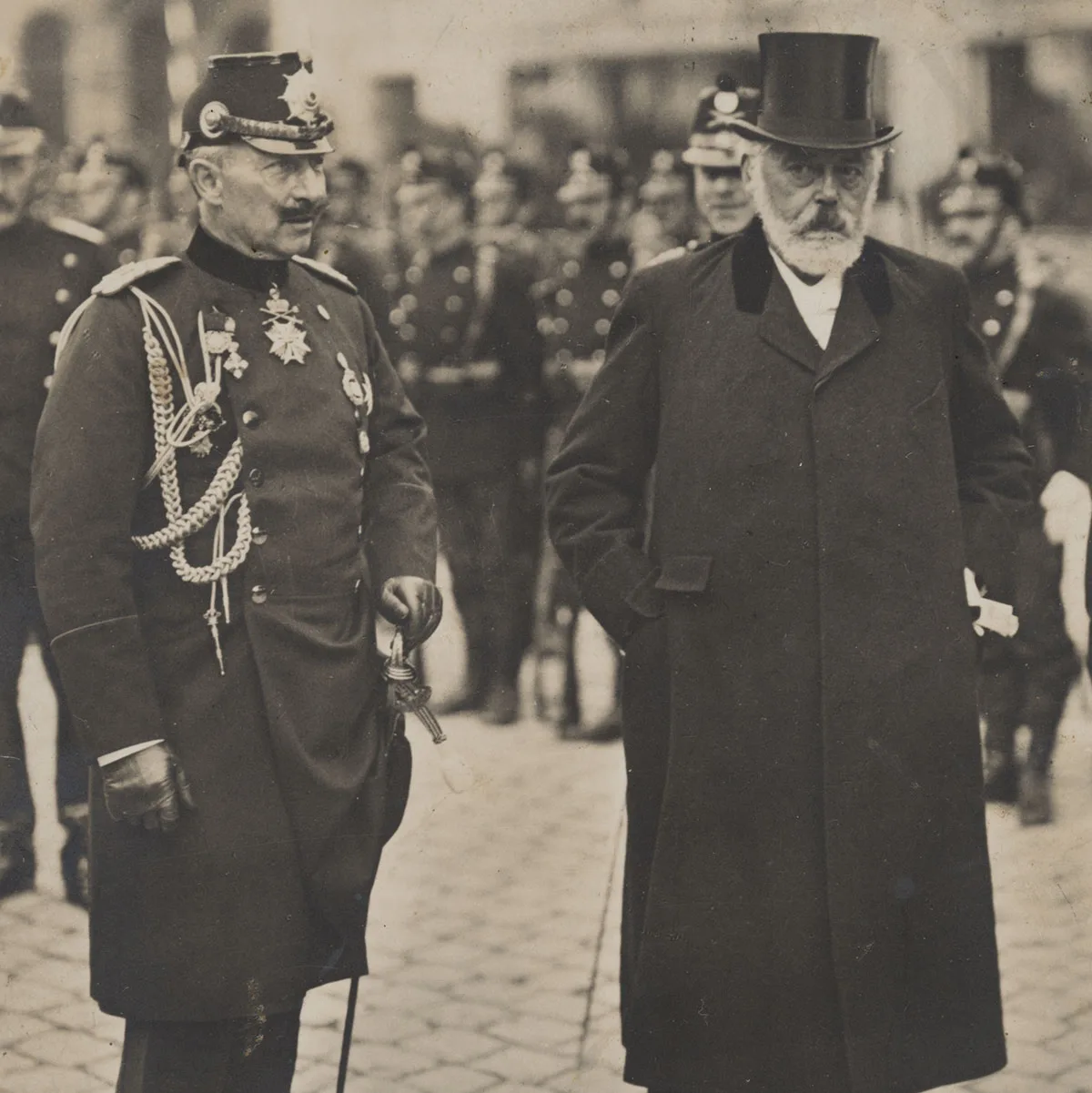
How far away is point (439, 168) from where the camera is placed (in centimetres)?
460

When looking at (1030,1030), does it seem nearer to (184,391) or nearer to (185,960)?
(185,960)

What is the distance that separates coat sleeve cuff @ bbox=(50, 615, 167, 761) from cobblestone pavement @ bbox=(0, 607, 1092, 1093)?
65 centimetres

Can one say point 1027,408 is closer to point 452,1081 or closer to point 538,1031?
point 538,1031

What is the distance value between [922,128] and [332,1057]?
8.46 ft

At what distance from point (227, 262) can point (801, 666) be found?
1.43 metres

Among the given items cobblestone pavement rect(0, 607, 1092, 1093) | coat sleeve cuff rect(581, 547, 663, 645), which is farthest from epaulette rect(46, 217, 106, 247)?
coat sleeve cuff rect(581, 547, 663, 645)

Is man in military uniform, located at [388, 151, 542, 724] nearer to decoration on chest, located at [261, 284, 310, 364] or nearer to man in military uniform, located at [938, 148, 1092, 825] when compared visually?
decoration on chest, located at [261, 284, 310, 364]

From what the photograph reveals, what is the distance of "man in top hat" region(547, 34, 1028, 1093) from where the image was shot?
374cm

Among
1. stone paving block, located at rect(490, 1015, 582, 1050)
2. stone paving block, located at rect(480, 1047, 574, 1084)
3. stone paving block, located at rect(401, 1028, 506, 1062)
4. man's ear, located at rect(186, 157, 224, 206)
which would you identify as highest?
man's ear, located at rect(186, 157, 224, 206)

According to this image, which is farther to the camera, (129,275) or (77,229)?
(77,229)

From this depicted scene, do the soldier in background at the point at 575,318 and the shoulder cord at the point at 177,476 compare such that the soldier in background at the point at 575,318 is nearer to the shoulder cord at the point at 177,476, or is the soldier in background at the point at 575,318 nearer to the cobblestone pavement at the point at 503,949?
the cobblestone pavement at the point at 503,949

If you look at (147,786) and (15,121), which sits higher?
(15,121)

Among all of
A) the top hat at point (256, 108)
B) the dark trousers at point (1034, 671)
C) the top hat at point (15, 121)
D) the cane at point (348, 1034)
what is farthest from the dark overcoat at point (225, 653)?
the dark trousers at point (1034, 671)

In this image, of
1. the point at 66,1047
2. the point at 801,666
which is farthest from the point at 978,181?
the point at 66,1047
